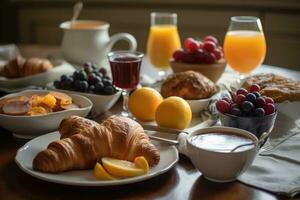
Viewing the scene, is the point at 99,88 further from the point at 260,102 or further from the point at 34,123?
the point at 260,102

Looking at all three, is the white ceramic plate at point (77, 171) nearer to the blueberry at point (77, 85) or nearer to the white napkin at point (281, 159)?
the white napkin at point (281, 159)

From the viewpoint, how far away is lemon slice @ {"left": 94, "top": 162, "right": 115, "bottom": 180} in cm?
93

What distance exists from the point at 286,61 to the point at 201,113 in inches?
56.3

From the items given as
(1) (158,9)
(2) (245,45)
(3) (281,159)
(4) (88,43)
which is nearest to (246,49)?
(2) (245,45)

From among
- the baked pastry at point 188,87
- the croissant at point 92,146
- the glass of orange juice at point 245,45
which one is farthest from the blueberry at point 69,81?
the glass of orange juice at point 245,45

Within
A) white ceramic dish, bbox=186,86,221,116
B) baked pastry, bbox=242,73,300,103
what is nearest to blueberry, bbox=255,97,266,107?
baked pastry, bbox=242,73,300,103

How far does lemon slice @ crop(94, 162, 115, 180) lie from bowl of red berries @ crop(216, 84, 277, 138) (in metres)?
0.31

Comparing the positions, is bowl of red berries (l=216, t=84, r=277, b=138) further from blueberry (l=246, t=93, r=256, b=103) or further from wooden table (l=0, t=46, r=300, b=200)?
wooden table (l=0, t=46, r=300, b=200)

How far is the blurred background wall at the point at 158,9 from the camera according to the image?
2.56m

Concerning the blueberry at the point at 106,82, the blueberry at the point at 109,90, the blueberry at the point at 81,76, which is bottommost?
the blueberry at the point at 109,90

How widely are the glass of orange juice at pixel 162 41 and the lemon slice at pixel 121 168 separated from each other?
2.62ft

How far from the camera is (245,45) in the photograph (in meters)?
1.64

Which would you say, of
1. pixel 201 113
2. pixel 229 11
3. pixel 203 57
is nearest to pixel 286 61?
pixel 229 11

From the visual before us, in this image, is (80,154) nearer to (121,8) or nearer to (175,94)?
(175,94)
